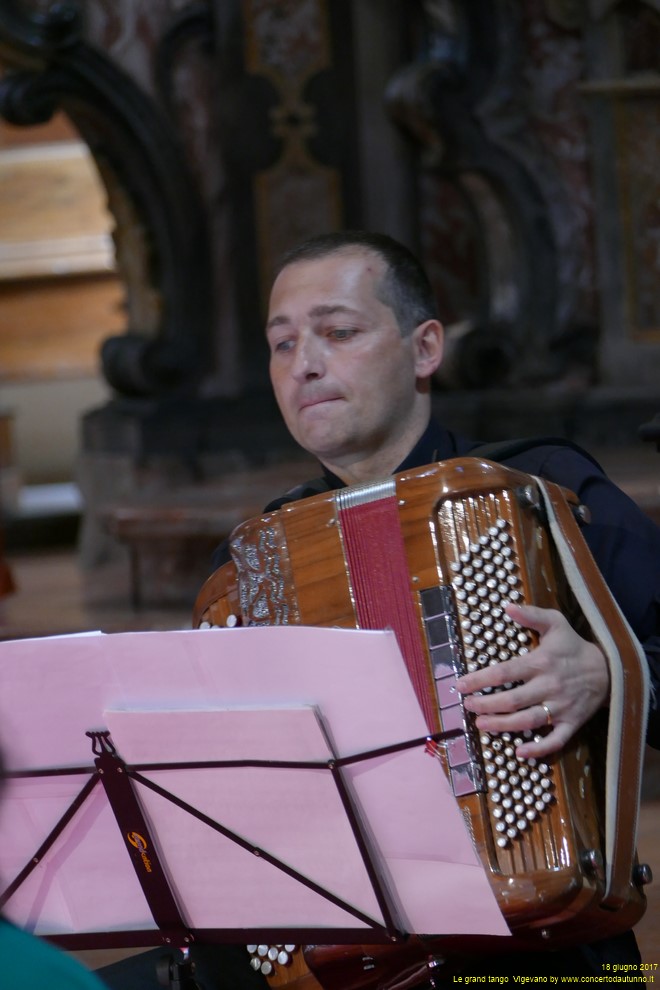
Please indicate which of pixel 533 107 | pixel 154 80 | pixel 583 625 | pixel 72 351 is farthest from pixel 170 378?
pixel 72 351

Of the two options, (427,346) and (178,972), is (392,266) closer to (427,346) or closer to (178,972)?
(427,346)

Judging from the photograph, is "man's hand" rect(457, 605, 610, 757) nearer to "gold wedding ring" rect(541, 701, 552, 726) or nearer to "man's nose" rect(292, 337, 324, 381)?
"gold wedding ring" rect(541, 701, 552, 726)

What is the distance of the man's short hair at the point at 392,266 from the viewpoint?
7.59 feet

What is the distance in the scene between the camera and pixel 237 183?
5848mm

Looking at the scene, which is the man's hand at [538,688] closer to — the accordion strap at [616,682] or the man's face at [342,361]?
the accordion strap at [616,682]

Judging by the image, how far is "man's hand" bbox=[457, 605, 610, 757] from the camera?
1.82 metres

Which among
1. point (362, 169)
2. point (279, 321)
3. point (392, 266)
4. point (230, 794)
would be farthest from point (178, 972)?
point (362, 169)

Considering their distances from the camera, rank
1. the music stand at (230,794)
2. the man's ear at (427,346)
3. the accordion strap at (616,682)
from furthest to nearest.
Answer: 1. the man's ear at (427,346)
2. the accordion strap at (616,682)
3. the music stand at (230,794)

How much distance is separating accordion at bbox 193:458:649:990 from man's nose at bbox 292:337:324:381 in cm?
30

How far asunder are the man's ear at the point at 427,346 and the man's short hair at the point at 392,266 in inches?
0.5

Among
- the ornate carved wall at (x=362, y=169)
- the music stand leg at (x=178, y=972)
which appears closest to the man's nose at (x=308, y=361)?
the music stand leg at (x=178, y=972)

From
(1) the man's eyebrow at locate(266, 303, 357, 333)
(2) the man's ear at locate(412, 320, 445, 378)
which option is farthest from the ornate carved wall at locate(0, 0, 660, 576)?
(1) the man's eyebrow at locate(266, 303, 357, 333)

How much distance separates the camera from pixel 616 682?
6.22ft

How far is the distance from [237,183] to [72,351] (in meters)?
6.16
